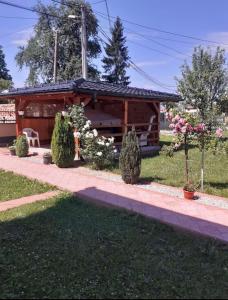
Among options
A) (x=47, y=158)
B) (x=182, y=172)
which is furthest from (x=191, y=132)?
(x=47, y=158)

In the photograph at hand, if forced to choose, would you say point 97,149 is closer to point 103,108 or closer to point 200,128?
point 200,128

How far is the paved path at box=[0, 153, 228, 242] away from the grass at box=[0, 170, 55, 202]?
1.03 ft

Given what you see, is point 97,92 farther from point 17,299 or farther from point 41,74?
point 41,74

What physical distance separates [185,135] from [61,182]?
10.7 ft

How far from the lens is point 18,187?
Answer: 7680 millimetres

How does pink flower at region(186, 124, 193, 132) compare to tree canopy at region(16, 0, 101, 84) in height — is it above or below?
below

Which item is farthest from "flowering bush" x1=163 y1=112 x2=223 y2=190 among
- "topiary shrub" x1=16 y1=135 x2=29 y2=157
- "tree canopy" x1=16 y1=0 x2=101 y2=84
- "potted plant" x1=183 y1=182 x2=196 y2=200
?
"tree canopy" x1=16 y1=0 x2=101 y2=84

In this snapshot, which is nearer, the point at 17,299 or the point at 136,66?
the point at 17,299

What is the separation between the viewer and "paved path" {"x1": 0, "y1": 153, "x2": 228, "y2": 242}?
527cm

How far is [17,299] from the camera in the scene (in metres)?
3.09

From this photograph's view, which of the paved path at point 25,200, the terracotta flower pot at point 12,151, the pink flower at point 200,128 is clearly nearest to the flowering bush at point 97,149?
the paved path at point 25,200

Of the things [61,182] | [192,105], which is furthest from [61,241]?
[192,105]

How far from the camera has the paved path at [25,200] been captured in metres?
6.18

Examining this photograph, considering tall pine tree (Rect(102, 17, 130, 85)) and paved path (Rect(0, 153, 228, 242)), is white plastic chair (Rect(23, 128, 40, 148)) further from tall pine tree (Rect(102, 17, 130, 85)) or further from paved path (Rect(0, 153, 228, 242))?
tall pine tree (Rect(102, 17, 130, 85))
